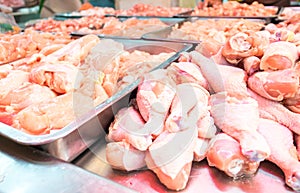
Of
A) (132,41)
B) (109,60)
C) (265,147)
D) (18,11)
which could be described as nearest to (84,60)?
(109,60)

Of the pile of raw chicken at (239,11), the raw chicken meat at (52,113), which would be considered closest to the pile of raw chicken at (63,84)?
the raw chicken meat at (52,113)

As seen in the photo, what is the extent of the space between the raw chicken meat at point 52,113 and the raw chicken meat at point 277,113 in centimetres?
56

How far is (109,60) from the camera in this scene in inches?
48.7

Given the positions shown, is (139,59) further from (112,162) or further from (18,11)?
(18,11)

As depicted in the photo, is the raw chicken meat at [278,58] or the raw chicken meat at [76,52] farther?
the raw chicken meat at [76,52]

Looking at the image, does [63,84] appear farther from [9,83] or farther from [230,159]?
[230,159]

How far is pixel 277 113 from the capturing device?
2.97ft

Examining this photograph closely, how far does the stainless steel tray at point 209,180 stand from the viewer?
76 cm

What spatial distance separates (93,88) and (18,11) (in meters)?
5.01

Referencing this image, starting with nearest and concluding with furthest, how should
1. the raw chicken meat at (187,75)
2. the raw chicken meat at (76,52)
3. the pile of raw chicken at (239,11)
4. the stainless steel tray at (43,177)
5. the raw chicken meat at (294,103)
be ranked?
the stainless steel tray at (43,177) < the raw chicken meat at (294,103) < the raw chicken meat at (187,75) < the raw chicken meat at (76,52) < the pile of raw chicken at (239,11)

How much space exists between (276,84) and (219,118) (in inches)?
8.0

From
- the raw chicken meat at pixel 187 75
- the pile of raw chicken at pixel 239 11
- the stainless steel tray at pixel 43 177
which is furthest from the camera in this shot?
the pile of raw chicken at pixel 239 11

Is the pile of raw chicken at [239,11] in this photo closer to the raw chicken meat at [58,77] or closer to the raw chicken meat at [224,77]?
the raw chicken meat at [224,77]

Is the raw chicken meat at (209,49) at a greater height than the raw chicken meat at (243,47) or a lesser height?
lesser
